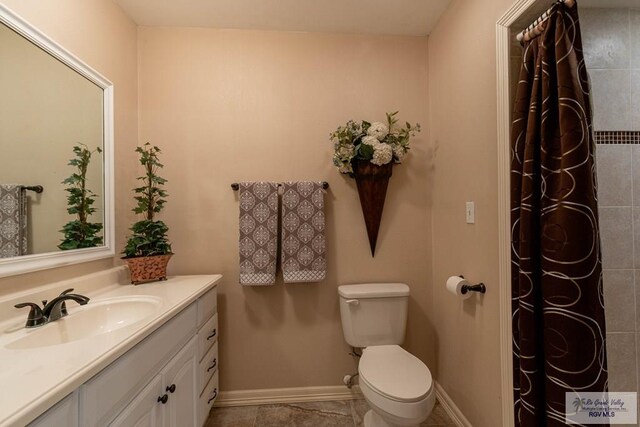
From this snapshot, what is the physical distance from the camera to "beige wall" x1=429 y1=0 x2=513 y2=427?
1284mm

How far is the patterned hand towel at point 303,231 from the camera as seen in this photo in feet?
5.65

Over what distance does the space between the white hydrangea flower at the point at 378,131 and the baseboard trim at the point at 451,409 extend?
1.67 meters

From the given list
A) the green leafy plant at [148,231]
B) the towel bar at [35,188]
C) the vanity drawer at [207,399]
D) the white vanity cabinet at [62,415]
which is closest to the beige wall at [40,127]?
the towel bar at [35,188]

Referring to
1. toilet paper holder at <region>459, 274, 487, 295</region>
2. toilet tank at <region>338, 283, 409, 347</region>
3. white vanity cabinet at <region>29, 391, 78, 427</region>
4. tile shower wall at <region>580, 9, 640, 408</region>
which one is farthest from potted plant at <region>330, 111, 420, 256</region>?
white vanity cabinet at <region>29, 391, 78, 427</region>

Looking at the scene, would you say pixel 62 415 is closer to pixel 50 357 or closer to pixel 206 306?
pixel 50 357

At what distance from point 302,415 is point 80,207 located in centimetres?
167

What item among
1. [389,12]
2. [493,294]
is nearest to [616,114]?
[493,294]

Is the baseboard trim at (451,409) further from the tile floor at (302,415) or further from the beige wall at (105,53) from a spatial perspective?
the beige wall at (105,53)

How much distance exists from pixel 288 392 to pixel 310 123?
1786 mm

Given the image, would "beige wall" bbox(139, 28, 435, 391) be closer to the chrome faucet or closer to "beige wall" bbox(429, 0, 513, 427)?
"beige wall" bbox(429, 0, 513, 427)

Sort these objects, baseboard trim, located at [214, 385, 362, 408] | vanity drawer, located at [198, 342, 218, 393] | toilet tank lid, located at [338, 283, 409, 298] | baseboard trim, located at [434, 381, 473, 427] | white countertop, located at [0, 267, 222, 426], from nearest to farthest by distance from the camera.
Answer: white countertop, located at [0, 267, 222, 426], vanity drawer, located at [198, 342, 218, 393], baseboard trim, located at [434, 381, 473, 427], toilet tank lid, located at [338, 283, 409, 298], baseboard trim, located at [214, 385, 362, 408]

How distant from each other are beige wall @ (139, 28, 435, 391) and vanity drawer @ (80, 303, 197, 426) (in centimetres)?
73

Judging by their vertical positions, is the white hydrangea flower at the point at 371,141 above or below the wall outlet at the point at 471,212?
above

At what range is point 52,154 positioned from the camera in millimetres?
1165
